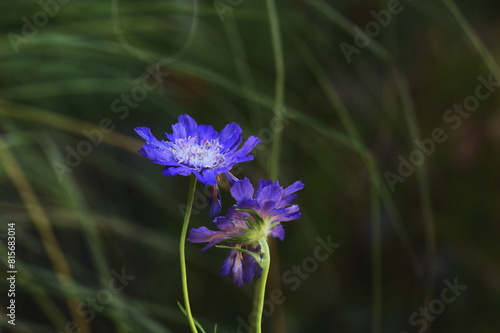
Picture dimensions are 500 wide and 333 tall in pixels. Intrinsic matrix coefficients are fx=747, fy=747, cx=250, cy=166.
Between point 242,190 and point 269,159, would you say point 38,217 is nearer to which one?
point 269,159

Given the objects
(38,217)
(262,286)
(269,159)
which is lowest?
(262,286)

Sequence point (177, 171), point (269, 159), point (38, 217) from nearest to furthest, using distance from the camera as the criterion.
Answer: point (177, 171), point (38, 217), point (269, 159)

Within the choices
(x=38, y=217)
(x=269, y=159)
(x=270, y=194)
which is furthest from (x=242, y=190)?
(x=269, y=159)

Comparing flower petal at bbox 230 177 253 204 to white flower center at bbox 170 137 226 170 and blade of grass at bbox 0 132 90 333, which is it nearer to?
white flower center at bbox 170 137 226 170

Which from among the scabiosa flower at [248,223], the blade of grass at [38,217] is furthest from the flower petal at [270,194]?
the blade of grass at [38,217]

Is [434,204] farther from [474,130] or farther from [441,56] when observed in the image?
[441,56]

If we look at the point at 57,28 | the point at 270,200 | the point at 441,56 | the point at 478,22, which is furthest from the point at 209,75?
the point at 478,22

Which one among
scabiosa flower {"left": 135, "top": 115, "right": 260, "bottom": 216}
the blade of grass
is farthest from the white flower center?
the blade of grass
